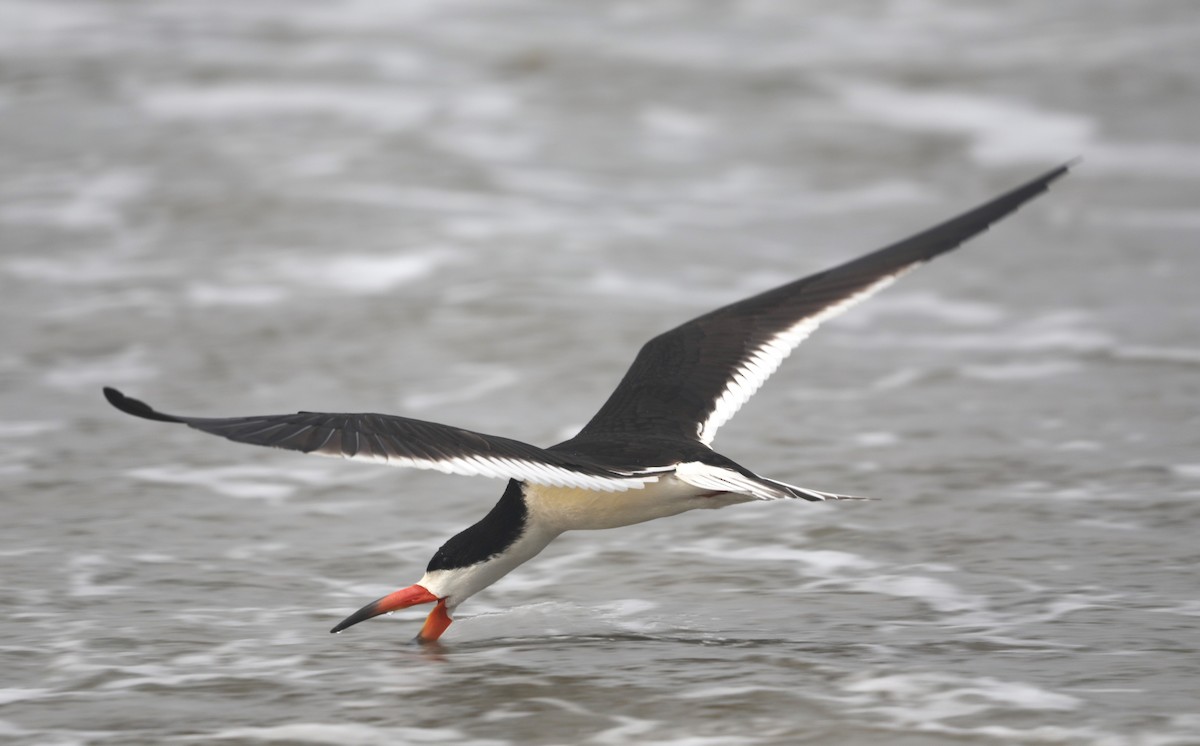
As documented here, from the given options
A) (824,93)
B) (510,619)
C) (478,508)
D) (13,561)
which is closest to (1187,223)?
(824,93)

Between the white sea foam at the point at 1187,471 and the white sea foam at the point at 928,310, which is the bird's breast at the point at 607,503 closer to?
the white sea foam at the point at 1187,471

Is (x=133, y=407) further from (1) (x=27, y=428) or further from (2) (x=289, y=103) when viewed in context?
(2) (x=289, y=103)

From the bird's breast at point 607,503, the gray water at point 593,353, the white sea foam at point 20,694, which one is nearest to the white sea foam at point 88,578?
the gray water at point 593,353

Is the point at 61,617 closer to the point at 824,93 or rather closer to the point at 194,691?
the point at 194,691

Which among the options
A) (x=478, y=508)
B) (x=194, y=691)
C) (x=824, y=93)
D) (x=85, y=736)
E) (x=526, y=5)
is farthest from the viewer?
(x=526, y=5)

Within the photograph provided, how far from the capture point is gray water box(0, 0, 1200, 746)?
14.9 ft

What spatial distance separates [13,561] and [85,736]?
172 centimetres

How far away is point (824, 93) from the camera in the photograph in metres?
13.5

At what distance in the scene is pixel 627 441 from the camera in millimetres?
5191

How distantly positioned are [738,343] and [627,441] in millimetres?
986

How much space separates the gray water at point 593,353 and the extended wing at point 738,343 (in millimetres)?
598

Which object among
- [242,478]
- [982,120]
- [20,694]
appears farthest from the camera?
[982,120]

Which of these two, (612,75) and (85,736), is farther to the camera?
(612,75)

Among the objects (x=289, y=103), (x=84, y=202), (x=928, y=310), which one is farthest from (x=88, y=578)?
(x=289, y=103)
